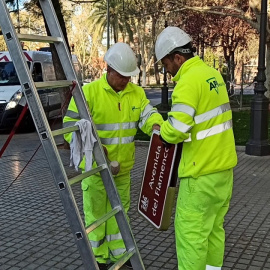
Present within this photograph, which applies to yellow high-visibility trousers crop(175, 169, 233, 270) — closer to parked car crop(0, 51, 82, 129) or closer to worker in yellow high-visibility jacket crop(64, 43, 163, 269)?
worker in yellow high-visibility jacket crop(64, 43, 163, 269)

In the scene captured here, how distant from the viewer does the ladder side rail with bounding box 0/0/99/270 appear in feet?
9.01

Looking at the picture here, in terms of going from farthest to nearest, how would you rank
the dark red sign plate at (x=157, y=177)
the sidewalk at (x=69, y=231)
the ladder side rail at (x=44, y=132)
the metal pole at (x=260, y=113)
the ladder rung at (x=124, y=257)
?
the metal pole at (x=260, y=113), the sidewalk at (x=69, y=231), the dark red sign plate at (x=157, y=177), the ladder rung at (x=124, y=257), the ladder side rail at (x=44, y=132)

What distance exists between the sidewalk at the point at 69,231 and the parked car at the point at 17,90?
5.46 meters

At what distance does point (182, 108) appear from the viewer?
3215 millimetres

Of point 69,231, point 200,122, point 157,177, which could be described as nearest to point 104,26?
point 69,231

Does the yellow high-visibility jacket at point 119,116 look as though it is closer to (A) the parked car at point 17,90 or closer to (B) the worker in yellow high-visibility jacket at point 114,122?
(B) the worker in yellow high-visibility jacket at point 114,122

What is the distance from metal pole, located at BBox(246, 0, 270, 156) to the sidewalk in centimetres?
129

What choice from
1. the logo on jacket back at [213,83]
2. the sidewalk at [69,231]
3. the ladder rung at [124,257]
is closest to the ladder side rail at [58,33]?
the logo on jacket back at [213,83]

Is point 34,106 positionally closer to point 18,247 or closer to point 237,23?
point 18,247

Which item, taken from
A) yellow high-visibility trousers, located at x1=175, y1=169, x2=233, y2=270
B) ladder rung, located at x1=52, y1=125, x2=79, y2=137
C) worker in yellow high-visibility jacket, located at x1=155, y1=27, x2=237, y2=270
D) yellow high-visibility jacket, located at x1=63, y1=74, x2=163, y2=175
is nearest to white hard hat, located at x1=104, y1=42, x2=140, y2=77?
yellow high-visibility jacket, located at x1=63, y1=74, x2=163, y2=175

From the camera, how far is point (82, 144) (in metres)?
3.32

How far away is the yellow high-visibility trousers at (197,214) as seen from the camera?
3.38 metres

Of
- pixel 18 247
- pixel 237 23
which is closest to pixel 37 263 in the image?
pixel 18 247

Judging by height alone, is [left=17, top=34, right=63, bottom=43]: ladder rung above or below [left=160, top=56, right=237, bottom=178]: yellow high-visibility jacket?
above
